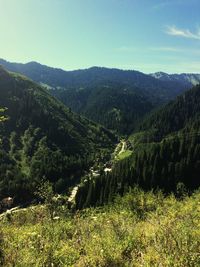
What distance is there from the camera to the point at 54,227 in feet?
95.2

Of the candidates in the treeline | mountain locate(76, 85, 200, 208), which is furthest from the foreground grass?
mountain locate(76, 85, 200, 208)

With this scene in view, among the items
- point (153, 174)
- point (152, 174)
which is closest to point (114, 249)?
point (152, 174)

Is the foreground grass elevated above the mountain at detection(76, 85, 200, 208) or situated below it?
above

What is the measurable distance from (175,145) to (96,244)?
18300 cm

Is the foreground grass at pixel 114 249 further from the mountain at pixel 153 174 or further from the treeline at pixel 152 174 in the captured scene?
the mountain at pixel 153 174

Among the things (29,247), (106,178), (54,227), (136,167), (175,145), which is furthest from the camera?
(175,145)

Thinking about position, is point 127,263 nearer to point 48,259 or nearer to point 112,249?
point 112,249

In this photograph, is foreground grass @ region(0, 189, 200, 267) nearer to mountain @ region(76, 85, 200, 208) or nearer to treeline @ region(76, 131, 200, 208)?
treeline @ region(76, 131, 200, 208)

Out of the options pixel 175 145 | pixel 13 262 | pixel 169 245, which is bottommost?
pixel 175 145

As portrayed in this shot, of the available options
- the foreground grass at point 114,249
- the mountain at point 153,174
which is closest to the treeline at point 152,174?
the mountain at point 153,174

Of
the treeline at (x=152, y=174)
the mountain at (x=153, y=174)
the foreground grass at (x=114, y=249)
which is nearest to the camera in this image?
the foreground grass at (x=114, y=249)

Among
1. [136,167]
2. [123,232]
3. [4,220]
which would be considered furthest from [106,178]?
[123,232]

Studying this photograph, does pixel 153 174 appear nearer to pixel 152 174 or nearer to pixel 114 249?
pixel 152 174

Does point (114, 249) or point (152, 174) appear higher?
point (114, 249)
